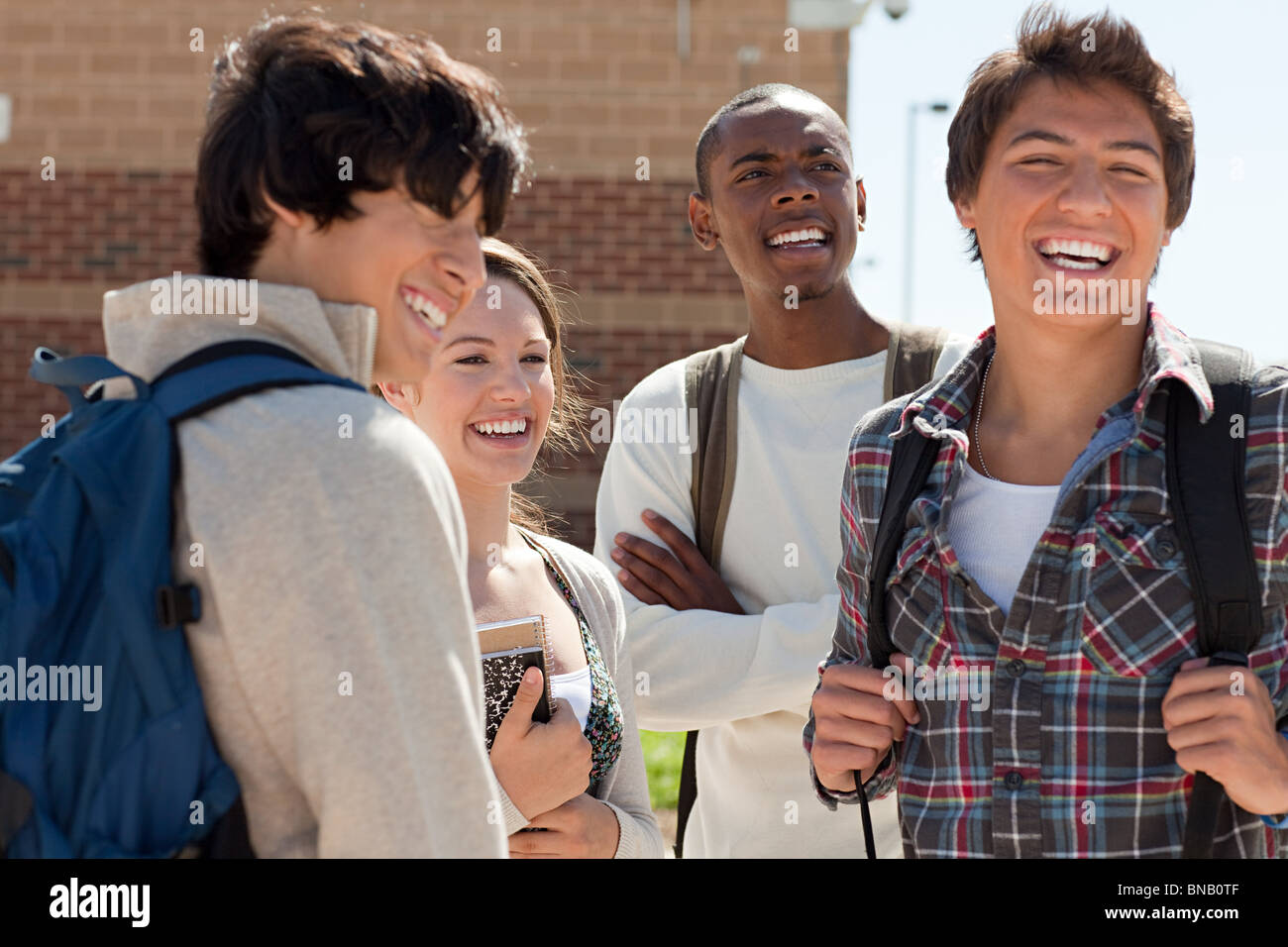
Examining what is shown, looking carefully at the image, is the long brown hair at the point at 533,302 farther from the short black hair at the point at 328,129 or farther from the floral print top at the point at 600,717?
the short black hair at the point at 328,129

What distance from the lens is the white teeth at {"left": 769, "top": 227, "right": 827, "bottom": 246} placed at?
3516 mm

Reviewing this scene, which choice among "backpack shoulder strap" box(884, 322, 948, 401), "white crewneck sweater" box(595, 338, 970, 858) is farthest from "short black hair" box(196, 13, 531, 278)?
"backpack shoulder strap" box(884, 322, 948, 401)

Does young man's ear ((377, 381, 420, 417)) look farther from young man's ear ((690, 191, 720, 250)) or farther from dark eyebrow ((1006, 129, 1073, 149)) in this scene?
dark eyebrow ((1006, 129, 1073, 149))

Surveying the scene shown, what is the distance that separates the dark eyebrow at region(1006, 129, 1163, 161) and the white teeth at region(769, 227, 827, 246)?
1066 millimetres

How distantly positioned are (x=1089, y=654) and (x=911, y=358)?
139cm

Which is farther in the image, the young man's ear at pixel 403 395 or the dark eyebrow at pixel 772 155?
the dark eyebrow at pixel 772 155

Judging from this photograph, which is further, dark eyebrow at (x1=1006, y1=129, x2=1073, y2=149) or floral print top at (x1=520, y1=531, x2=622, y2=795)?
floral print top at (x1=520, y1=531, x2=622, y2=795)

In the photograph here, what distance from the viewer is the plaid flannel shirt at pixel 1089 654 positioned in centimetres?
208

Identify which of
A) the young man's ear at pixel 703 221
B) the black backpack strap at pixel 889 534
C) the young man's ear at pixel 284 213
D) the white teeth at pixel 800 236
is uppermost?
the young man's ear at pixel 703 221

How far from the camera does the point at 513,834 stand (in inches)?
102

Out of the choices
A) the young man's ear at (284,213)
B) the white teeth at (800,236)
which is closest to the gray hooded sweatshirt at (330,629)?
the young man's ear at (284,213)

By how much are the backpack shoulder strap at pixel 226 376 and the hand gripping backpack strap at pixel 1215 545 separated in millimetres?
1288
